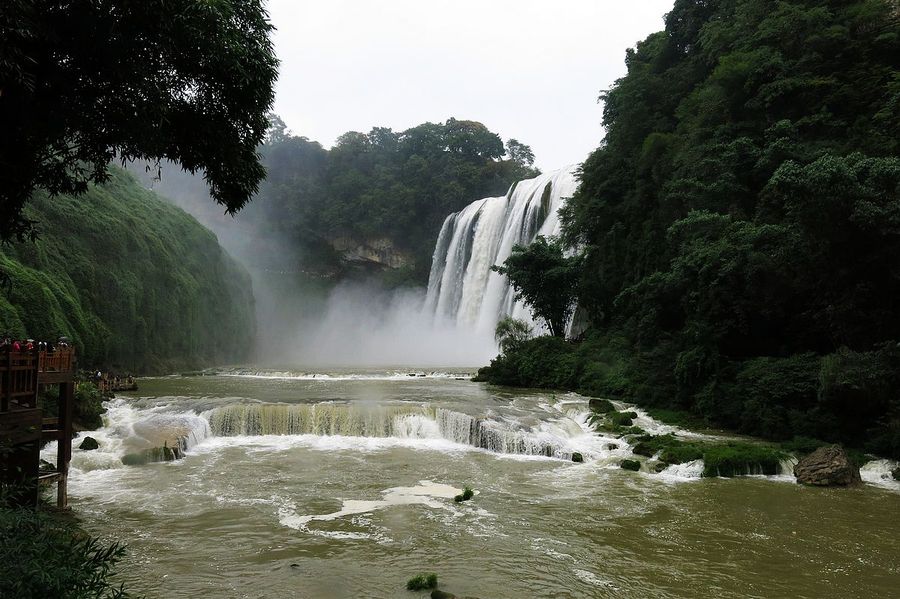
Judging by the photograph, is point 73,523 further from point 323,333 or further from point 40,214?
point 323,333

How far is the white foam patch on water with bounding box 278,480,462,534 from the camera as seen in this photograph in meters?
9.23

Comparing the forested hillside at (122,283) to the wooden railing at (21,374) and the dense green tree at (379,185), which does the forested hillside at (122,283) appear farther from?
the dense green tree at (379,185)

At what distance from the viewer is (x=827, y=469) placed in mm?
11484

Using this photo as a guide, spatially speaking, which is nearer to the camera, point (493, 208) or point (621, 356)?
point (621, 356)

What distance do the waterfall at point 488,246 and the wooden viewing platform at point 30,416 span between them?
952 inches

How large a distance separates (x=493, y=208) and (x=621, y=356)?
840 inches

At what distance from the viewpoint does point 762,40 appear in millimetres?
21812

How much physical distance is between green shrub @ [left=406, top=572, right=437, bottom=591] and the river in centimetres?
12

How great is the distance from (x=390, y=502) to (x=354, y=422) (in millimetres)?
6249

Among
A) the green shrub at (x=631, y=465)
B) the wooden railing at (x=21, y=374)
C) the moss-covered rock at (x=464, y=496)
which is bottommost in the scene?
the moss-covered rock at (x=464, y=496)

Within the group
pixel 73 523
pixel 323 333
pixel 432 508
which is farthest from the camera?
pixel 323 333

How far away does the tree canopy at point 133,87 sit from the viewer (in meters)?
5.22

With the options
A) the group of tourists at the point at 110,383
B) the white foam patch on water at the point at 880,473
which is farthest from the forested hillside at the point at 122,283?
the white foam patch on water at the point at 880,473

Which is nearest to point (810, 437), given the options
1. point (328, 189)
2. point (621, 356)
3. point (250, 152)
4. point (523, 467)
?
point (523, 467)
